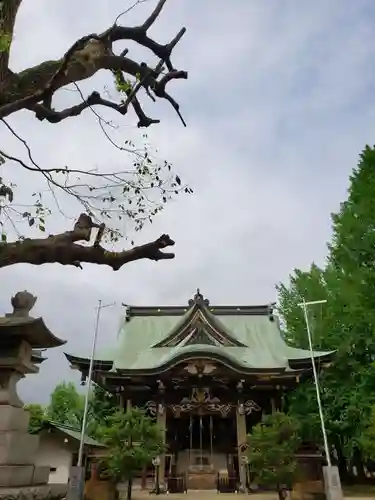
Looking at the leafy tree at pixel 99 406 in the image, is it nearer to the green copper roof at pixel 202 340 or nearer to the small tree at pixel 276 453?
the green copper roof at pixel 202 340

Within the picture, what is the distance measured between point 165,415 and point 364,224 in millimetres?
12376


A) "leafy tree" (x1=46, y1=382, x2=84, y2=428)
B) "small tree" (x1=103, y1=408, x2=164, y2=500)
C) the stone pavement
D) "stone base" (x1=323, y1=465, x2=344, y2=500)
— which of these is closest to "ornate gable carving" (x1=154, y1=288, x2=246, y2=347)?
the stone pavement

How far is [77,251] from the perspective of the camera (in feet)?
18.9

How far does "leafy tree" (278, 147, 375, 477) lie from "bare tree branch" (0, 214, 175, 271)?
15.3m

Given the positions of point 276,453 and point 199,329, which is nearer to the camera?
A: point 276,453

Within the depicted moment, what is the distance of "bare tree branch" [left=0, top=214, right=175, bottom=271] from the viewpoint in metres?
5.56

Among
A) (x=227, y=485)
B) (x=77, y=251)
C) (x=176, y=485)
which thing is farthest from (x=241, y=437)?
(x=77, y=251)

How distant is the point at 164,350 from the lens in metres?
24.2

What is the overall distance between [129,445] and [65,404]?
1475 inches

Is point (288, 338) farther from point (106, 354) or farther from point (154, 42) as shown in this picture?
point (154, 42)

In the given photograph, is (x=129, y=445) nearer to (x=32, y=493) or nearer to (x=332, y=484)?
(x=332, y=484)

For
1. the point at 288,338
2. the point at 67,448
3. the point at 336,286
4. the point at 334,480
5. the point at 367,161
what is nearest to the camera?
the point at 334,480

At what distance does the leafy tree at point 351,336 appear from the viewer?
19.8 meters

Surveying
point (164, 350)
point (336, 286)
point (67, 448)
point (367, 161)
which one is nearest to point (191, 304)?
point (164, 350)
